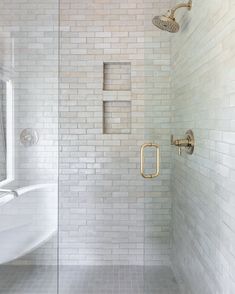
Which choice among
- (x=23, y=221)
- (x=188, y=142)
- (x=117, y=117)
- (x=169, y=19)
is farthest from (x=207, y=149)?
(x=23, y=221)

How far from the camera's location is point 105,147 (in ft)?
8.66

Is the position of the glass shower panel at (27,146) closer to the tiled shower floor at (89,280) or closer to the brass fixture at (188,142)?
the tiled shower floor at (89,280)

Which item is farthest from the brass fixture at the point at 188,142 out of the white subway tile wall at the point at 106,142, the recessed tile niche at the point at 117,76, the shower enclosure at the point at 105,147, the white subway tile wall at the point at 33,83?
the white subway tile wall at the point at 33,83

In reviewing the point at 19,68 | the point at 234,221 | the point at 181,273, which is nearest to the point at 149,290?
the point at 181,273

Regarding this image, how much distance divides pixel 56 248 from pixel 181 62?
1.69m

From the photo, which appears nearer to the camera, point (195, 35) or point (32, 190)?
point (195, 35)

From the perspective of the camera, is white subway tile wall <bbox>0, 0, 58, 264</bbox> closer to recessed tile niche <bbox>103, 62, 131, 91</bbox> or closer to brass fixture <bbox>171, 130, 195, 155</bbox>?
recessed tile niche <bbox>103, 62, 131, 91</bbox>

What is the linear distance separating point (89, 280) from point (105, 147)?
1058mm

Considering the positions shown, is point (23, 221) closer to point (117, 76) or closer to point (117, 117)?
point (117, 117)

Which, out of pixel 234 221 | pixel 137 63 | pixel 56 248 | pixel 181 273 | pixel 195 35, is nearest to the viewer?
pixel 234 221

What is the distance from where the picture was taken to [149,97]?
2555 millimetres

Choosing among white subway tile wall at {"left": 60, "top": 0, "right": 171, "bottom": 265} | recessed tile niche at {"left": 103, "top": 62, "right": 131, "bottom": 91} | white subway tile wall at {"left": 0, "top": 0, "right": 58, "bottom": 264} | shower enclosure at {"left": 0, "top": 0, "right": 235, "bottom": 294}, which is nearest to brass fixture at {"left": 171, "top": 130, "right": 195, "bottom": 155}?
shower enclosure at {"left": 0, "top": 0, "right": 235, "bottom": 294}

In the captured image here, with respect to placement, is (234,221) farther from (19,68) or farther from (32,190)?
(19,68)

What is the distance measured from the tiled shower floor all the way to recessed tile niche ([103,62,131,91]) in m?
1.49
